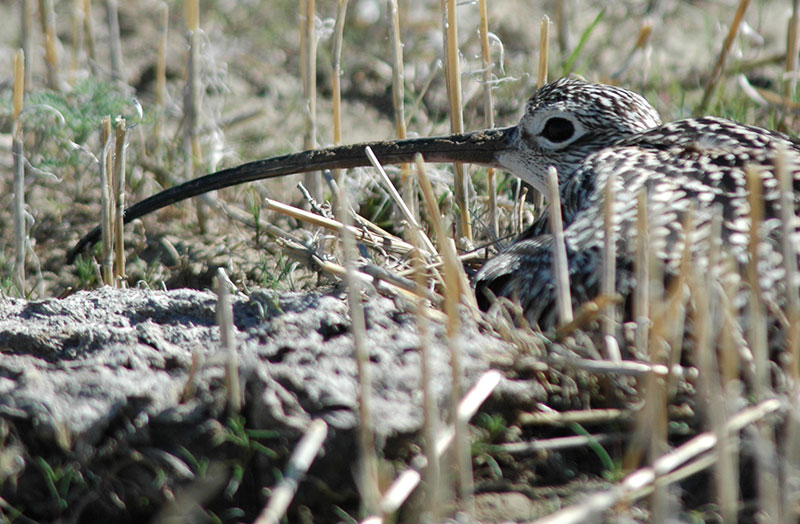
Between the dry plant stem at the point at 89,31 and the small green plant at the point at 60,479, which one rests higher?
the dry plant stem at the point at 89,31

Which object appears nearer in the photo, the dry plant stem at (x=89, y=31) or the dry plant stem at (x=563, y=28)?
the dry plant stem at (x=89, y=31)

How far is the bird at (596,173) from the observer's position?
9.15ft

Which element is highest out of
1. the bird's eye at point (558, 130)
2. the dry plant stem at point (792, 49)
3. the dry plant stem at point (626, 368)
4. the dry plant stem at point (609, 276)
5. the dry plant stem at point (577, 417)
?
the dry plant stem at point (792, 49)

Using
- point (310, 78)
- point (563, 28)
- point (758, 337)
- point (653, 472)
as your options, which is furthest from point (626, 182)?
point (563, 28)

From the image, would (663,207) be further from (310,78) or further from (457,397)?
(310,78)

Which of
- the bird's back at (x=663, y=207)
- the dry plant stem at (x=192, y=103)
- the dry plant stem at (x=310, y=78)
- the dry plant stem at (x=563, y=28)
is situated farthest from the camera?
the dry plant stem at (x=563, y=28)

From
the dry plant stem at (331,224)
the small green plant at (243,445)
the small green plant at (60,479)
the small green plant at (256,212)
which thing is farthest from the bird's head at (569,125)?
the small green plant at (60,479)

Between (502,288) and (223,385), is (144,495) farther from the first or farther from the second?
(502,288)

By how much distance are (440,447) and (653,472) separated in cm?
44

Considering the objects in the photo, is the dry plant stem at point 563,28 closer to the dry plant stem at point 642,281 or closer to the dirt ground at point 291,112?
the dirt ground at point 291,112

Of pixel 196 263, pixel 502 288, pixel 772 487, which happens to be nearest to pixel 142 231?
pixel 196 263

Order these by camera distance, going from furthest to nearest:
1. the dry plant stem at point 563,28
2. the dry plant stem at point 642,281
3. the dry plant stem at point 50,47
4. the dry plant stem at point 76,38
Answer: the dry plant stem at point 563,28, the dry plant stem at point 76,38, the dry plant stem at point 50,47, the dry plant stem at point 642,281

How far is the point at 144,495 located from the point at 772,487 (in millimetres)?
1373

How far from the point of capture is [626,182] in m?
3.10
